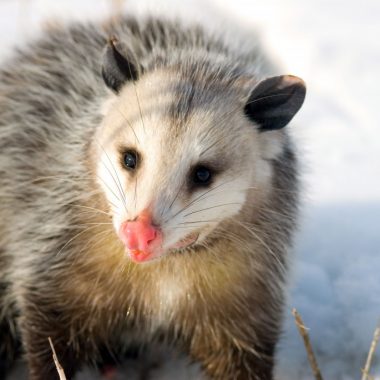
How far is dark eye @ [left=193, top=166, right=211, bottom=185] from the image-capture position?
2117mm

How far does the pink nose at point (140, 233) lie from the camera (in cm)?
195

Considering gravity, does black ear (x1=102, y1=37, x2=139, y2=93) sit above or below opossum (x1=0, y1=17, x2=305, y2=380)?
above

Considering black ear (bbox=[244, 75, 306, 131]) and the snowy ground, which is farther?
the snowy ground

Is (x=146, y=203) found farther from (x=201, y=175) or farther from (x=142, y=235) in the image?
(x=201, y=175)

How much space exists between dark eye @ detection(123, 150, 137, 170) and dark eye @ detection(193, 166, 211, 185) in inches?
5.6

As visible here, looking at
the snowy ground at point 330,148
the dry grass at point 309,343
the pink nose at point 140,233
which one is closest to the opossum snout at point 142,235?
the pink nose at point 140,233

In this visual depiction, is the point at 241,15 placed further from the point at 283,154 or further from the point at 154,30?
the point at 283,154

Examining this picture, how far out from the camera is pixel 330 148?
12.3 ft

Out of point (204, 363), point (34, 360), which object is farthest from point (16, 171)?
point (204, 363)

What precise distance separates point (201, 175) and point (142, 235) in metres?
0.26

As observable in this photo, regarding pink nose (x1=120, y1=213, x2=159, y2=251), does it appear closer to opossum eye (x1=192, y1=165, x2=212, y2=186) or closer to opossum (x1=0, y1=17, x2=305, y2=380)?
opossum (x1=0, y1=17, x2=305, y2=380)

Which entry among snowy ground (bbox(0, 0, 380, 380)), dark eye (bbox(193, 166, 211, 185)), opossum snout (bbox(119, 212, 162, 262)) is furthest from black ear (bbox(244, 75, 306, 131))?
snowy ground (bbox(0, 0, 380, 380))

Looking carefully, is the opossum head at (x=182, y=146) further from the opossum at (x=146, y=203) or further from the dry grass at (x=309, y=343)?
the dry grass at (x=309, y=343)

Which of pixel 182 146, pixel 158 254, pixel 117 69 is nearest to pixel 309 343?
pixel 158 254
